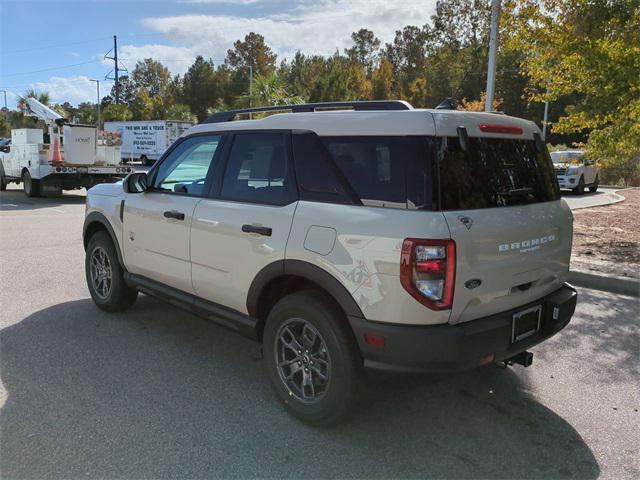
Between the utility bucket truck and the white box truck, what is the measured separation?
16260 mm

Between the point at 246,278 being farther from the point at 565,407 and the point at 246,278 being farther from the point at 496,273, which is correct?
the point at 565,407

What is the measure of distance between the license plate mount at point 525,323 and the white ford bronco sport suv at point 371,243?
1 centimetres

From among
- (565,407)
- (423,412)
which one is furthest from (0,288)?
(565,407)

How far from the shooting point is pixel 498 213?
3.03 meters

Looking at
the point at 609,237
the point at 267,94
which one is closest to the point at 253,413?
the point at 609,237

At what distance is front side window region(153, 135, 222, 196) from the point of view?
13.5ft

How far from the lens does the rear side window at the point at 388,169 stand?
110 inches

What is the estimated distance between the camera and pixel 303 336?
3244 millimetres

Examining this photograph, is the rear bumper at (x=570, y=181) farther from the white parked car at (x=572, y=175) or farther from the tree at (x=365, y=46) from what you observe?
the tree at (x=365, y=46)

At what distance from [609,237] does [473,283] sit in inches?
320

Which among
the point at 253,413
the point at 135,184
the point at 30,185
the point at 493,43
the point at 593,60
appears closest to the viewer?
the point at 253,413

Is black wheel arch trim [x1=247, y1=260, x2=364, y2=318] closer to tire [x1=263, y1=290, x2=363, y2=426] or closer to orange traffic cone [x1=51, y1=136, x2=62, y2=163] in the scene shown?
tire [x1=263, y1=290, x2=363, y2=426]

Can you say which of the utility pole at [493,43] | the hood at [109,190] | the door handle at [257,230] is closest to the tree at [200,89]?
the utility pole at [493,43]

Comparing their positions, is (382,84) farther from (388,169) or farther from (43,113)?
(388,169)
